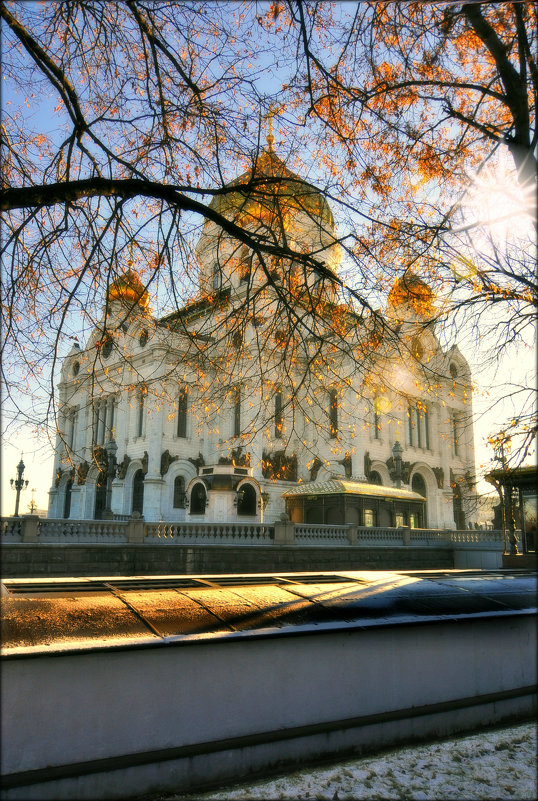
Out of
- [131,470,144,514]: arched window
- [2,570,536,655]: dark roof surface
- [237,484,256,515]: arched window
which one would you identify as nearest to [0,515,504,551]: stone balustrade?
[237,484,256,515]: arched window

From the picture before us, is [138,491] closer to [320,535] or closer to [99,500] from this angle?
[99,500]

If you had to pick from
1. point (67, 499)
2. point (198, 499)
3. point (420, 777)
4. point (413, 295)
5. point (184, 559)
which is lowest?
point (420, 777)

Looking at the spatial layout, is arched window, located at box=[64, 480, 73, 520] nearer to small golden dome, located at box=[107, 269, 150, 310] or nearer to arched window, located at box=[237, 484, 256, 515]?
arched window, located at box=[237, 484, 256, 515]

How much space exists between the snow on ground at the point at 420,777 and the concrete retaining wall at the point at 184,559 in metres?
14.0

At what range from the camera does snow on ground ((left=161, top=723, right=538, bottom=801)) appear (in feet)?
14.5

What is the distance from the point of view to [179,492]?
36.5 metres

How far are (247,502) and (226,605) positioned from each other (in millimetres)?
23122

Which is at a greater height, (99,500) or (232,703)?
(99,500)

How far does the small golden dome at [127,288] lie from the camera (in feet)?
25.8

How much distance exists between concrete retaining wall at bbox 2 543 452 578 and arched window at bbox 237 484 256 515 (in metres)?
5.68

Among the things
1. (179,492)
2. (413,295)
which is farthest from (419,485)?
(413,295)

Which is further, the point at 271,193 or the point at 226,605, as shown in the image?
the point at 271,193

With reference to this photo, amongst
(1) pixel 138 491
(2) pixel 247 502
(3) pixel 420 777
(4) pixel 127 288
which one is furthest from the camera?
(1) pixel 138 491

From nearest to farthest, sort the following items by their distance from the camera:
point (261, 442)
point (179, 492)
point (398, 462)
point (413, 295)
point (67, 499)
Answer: point (413, 295) < point (179, 492) < point (261, 442) < point (398, 462) < point (67, 499)
